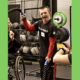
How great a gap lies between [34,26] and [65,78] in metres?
0.67

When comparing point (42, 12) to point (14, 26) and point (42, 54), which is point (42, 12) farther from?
point (14, 26)

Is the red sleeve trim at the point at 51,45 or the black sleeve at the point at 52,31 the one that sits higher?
the black sleeve at the point at 52,31

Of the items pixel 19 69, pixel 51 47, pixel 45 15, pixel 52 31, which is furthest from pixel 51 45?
pixel 19 69

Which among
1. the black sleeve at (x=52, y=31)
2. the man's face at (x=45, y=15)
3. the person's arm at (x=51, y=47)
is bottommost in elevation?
the person's arm at (x=51, y=47)

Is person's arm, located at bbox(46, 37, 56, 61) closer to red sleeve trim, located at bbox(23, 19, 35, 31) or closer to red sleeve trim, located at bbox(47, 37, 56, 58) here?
red sleeve trim, located at bbox(47, 37, 56, 58)

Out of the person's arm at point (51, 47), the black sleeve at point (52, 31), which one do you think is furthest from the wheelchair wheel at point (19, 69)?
the black sleeve at point (52, 31)

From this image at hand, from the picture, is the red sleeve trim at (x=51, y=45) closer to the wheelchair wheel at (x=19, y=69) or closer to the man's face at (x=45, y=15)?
the man's face at (x=45, y=15)

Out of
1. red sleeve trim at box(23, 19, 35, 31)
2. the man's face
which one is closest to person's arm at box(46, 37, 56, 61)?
the man's face

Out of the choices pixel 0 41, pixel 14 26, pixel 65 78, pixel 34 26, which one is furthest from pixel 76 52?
pixel 14 26

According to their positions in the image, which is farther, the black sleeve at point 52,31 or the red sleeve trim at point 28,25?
the red sleeve trim at point 28,25

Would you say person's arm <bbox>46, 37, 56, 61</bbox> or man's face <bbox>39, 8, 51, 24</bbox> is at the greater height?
man's face <bbox>39, 8, 51, 24</bbox>

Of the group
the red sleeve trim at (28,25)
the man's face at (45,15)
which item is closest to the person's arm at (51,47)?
the man's face at (45,15)

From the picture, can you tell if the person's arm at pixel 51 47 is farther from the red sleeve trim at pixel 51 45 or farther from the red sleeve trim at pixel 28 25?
the red sleeve trim at pixel 28 25

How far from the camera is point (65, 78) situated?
8.32 feet
